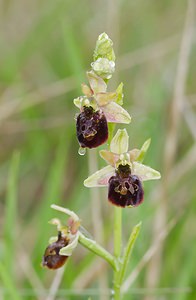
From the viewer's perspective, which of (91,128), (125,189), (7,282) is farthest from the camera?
(7,282)

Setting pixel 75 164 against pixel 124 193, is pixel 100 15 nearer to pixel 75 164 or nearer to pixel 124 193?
pixel 75 164

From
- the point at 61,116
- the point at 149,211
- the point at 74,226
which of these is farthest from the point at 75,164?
the point at 74,226

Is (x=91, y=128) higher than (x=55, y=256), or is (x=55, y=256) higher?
(x=91, y=128)

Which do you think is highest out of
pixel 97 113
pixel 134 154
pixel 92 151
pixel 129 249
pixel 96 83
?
pixel 92 151

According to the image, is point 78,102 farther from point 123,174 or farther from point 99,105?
point 123,174

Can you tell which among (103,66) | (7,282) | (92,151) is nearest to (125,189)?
(103,66)

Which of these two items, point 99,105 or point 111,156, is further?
point 111,156

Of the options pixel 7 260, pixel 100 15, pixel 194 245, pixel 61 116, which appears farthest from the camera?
pixel 100 15
